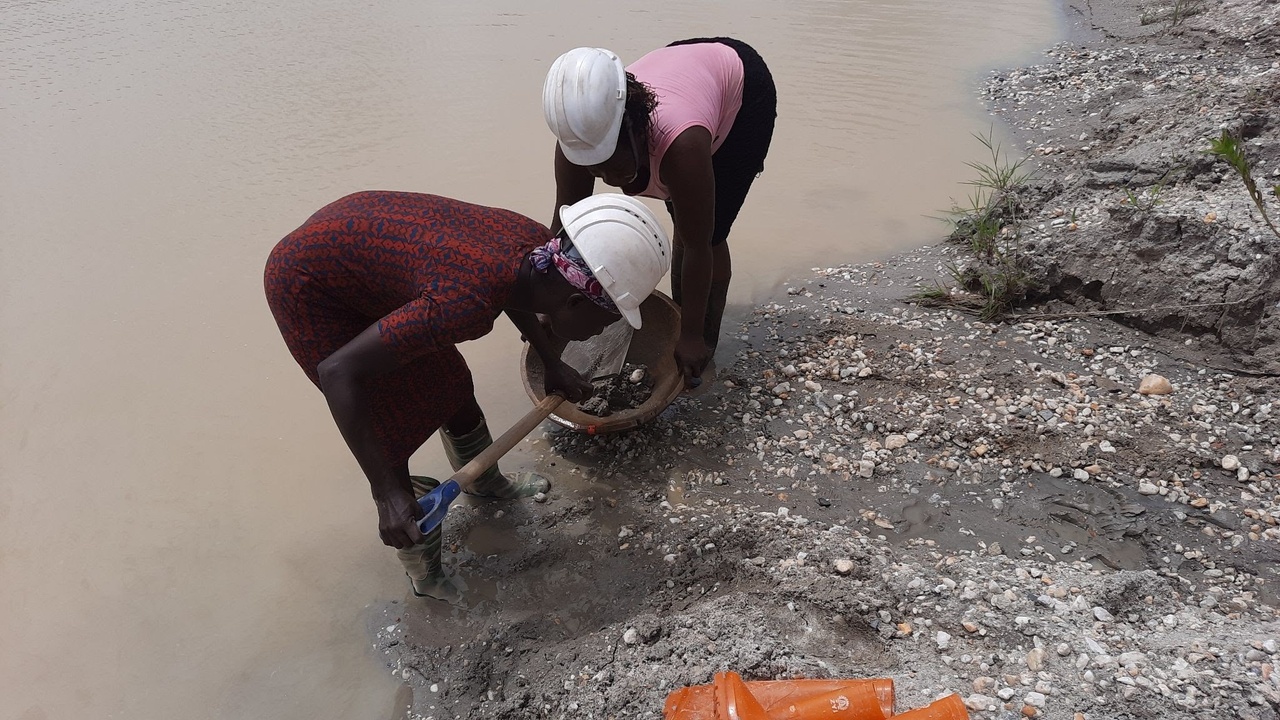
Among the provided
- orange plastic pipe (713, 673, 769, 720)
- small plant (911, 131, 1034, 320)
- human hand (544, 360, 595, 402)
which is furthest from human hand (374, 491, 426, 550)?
small plant (911, 131, 1034, 320)

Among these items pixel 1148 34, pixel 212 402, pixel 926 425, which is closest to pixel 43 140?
pixel 212 402

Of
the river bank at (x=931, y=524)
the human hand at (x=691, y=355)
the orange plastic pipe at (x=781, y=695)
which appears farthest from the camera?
the human hand at (x=691, y=355)

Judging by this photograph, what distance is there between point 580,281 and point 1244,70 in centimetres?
522

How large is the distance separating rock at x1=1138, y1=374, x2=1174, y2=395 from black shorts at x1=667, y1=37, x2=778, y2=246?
62.1 inches

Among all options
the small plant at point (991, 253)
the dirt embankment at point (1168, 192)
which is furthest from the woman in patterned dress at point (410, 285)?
the dirt embankment at point (1168, 192)

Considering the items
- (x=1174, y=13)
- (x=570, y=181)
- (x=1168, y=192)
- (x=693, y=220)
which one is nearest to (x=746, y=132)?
(x=693, y=220)

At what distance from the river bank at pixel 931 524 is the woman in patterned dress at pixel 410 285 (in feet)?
2.12

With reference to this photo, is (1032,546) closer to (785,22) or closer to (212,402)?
(212,402)

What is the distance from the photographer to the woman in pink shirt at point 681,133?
1.98 meters

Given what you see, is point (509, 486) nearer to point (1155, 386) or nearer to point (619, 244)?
point (619, 244)

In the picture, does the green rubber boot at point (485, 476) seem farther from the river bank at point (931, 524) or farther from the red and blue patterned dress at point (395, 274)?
the red and blue patterned dress at point (395, 274)

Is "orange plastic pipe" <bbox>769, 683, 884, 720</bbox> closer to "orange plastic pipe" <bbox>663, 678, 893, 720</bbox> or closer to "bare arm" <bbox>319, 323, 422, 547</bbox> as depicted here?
"orange plastic pipe" <bbox>663, 678, 893, 720</bbox>

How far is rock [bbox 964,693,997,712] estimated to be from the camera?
168cm

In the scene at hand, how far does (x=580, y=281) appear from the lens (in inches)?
69.4
